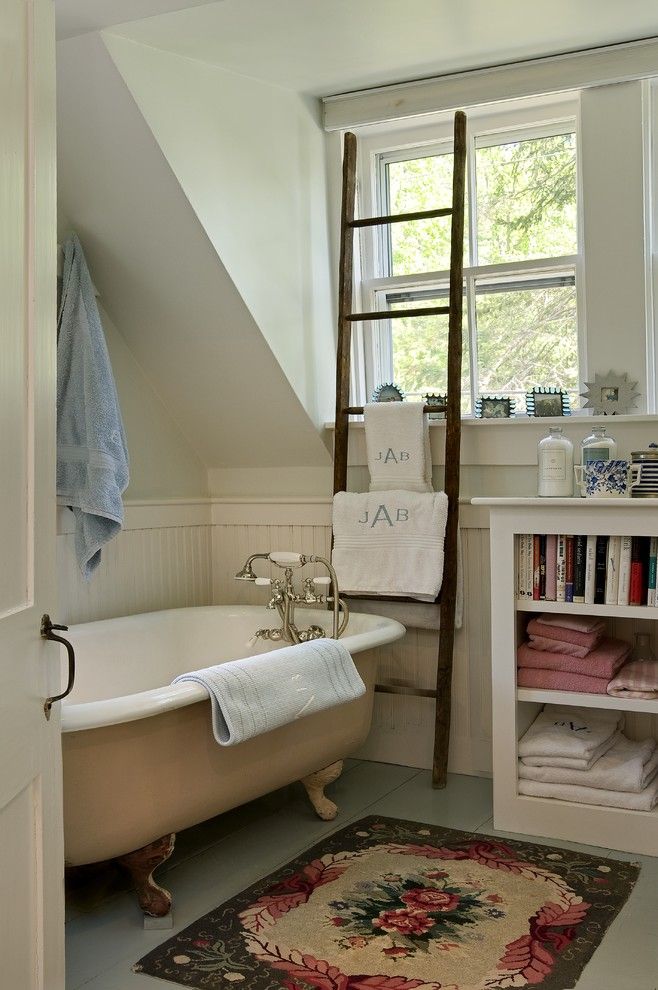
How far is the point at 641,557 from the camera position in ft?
9.46

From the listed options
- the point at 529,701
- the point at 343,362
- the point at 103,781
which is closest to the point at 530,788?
the point at 529,701

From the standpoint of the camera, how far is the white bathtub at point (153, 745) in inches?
90.2

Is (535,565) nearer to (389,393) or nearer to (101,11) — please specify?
(389,393)

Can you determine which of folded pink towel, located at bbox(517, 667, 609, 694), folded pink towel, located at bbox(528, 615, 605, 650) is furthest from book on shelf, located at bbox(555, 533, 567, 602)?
folded pink towel, located at bbox(517, 667, 609, 694)

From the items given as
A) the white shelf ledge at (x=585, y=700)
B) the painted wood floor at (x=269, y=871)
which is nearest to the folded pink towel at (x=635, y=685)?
the white shelf ledge at (x=585, y=700)

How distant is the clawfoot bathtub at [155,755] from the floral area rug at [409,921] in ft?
0.74

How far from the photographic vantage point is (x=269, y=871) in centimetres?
272

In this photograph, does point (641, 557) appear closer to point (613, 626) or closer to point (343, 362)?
point (613, 626)

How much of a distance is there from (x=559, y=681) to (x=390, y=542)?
0.79m

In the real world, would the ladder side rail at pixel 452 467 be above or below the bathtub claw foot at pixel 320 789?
above

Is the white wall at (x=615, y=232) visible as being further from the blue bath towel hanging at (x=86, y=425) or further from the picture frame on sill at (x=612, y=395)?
the blue bath towel hanging at (x=86, y=425)

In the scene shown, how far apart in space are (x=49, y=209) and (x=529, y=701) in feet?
6.89

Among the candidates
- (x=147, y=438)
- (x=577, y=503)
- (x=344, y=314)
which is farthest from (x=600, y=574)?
(x=147, y=438)

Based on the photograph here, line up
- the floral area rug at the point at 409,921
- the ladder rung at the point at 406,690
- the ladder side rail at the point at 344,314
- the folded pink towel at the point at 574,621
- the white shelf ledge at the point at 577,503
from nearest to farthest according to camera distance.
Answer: the floral area rug at the point at 409,921, the white shelf ledge at the point at 577,503, the folded pink towel at the point at 574,621, the ladder rung at the point at 406,690, the ladder side rail at the point at 344,314
